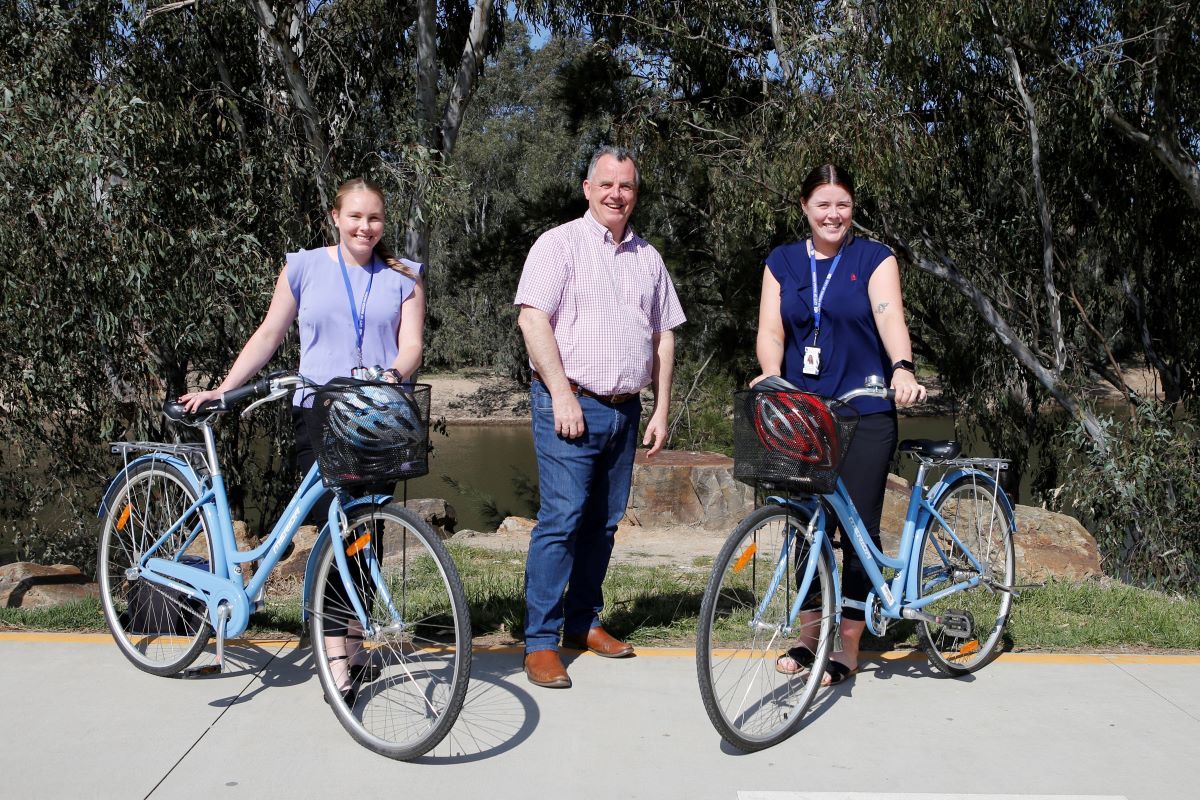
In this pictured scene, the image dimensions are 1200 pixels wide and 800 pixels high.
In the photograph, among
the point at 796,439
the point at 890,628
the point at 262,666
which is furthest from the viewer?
the point at 890,628

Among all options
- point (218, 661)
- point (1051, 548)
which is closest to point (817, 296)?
point (218, 661)

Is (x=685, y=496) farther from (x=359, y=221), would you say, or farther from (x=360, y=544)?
(x=360, y=544)

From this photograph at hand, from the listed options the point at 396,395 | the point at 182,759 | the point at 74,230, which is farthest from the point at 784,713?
the point at 74,230

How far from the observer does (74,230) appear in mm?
9398

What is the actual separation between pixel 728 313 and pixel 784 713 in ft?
43.1

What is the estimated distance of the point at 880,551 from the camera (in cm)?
429

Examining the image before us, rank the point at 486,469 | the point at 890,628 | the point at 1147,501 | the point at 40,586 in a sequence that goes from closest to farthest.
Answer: the point at 890,628
the point at 40,586
the point at 1147,501
the point at 486,469

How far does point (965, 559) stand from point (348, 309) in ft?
8.03

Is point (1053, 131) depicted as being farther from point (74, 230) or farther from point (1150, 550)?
point (74, 230)

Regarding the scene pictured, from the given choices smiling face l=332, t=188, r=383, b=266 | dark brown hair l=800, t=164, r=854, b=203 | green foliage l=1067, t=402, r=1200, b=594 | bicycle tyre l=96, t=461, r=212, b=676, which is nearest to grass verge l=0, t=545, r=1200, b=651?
bicycle tyre l=96, t=461, r=212, b=676

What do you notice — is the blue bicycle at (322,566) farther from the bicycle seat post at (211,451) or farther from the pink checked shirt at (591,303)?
the pink checked shirt at (591,303)

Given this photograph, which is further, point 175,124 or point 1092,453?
point 1092,453

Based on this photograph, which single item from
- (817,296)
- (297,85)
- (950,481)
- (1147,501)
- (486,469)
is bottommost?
(486,469)

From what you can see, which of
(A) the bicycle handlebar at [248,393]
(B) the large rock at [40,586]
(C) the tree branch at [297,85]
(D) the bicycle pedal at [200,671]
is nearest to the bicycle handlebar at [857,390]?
(A) the bicycle handlebar at [248,393]
